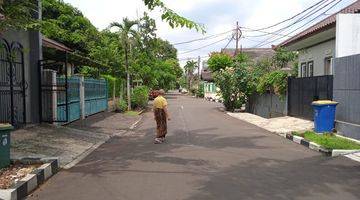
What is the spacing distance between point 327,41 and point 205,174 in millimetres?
14803

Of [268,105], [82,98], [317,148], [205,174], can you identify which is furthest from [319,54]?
[205,174]

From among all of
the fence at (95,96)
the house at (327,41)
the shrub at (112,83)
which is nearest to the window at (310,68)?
the house at (327,41)

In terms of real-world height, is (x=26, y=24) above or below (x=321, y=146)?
above

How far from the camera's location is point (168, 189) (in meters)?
7.89

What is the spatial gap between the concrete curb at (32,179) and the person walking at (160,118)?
5.18 m

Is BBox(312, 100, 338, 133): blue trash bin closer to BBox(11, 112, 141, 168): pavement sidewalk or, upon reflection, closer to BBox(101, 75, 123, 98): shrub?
BBox(11, 112, 141, 168): pavement sidewalk

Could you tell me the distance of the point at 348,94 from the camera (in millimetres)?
15375

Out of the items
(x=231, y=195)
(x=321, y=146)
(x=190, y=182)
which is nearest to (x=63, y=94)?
(x=321, y=146)

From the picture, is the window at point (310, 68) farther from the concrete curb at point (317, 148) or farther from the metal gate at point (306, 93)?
the concrete curb at point (317, 148)

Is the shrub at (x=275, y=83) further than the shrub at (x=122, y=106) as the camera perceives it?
No

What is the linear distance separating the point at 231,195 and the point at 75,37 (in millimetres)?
26882

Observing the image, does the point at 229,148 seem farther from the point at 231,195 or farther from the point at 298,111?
the point at 298,111

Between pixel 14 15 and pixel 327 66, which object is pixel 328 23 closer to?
pixel 327 66

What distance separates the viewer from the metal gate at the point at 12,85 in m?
13.9
